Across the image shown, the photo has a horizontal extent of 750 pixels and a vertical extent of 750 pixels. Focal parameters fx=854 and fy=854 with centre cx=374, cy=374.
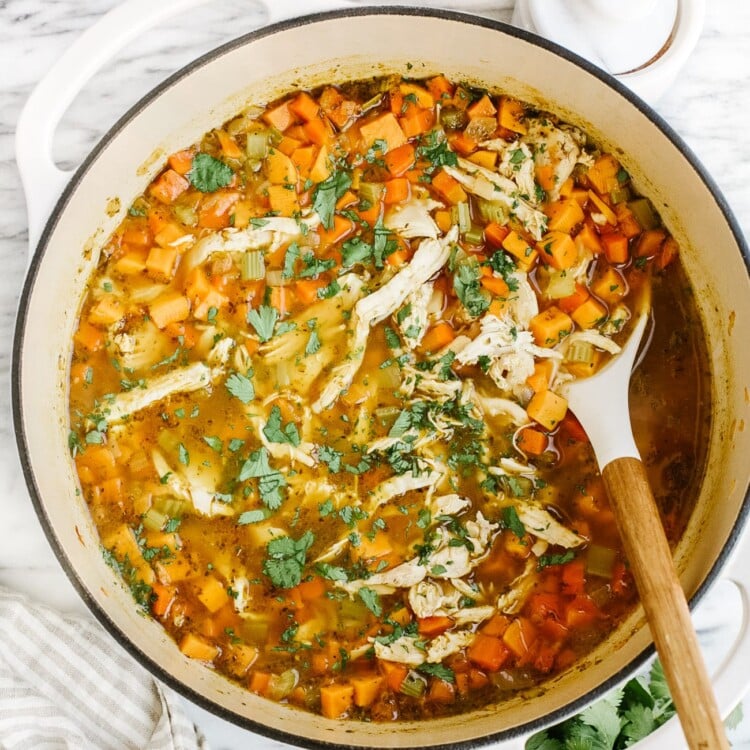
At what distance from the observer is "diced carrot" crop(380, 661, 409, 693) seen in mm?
2949

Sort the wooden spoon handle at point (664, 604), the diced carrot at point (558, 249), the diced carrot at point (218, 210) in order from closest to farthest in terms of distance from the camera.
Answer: the wooden spoon handle at point (664, 604) → the diced carrot at point (558, 249) → the diced carrot at point (218, 210)

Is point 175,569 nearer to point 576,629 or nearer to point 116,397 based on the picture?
point 116,397

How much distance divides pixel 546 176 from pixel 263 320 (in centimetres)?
109

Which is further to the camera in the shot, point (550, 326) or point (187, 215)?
point (187, 215)

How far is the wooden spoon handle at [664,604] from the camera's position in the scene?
2201 mm

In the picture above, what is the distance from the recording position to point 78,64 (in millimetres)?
2492

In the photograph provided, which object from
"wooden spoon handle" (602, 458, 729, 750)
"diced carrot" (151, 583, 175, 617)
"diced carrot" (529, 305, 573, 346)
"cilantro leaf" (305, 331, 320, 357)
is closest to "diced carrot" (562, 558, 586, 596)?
"wooden spoon handle" (602, 458, 729, 750)

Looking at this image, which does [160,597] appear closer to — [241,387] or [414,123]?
[241,387]

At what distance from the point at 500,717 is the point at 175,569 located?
1.22 metres

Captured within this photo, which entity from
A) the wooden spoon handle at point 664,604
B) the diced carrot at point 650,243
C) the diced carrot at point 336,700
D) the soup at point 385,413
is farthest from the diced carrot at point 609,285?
the diced carrot at point 336,700

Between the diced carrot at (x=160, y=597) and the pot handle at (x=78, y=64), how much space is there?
1412 millimetres

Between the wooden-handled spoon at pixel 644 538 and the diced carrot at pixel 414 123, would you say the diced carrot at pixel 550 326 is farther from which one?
the diced carrot at pixel 414 123

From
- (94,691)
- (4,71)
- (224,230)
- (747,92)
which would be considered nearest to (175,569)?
(94,691)

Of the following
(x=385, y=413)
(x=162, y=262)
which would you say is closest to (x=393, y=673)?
(x=385, y=413)
